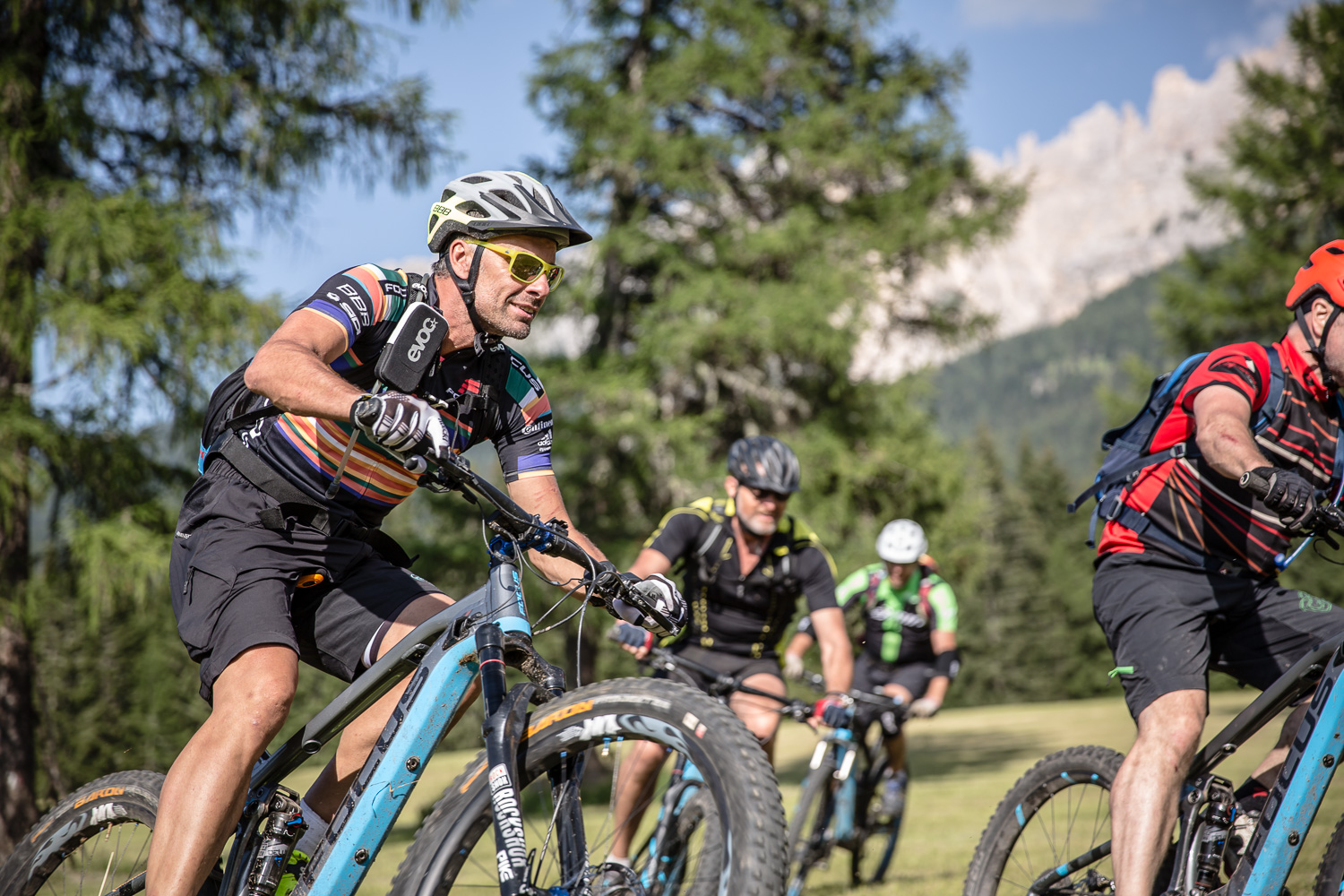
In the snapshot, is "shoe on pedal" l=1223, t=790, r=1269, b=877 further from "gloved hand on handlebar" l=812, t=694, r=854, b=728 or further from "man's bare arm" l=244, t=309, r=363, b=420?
"man's bare arm" l=244, t=309, r=363, b=420

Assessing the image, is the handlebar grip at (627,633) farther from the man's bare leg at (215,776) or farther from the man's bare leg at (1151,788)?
the man's bare leg at (1151,788)

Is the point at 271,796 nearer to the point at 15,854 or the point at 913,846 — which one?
the point at 15,854

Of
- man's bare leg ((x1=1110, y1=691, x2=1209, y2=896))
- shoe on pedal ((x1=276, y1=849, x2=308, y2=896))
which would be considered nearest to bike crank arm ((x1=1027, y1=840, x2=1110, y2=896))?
man's bare leg ((x1=1110, y1=691, x2=1209, y2=896))

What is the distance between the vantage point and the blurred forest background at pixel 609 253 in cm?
959

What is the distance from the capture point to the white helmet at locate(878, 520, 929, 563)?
359 inches

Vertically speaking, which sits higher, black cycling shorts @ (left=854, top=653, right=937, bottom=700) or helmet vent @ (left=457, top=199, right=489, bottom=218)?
helmet vent @ (left=457, top=199, right=489, bottom=218)

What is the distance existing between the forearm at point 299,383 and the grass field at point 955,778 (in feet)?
4.38

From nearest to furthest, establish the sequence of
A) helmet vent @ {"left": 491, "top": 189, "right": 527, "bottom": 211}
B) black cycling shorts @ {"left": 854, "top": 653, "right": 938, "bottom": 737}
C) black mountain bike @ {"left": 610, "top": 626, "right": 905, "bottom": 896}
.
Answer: helmet vent @ {"left": 491, "top": 189, "right": 527, "bottom": 211}, black mountain bike @ {"left": 610, "top": 626, "right": 905, "bottom": 896}, black cycling shorts @ {"left": 854, "top": 653, "right": 938, "bottom": 737}

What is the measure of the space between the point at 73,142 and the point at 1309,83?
3119 cm

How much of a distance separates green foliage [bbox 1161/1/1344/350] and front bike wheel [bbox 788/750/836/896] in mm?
24732

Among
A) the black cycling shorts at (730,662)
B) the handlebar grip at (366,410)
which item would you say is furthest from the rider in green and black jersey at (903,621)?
the handlebar grip at (366,410)

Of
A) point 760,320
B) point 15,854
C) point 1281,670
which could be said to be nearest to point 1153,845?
point 1281,670

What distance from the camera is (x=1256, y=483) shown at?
2912 millimetres

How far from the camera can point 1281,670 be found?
355 cm
